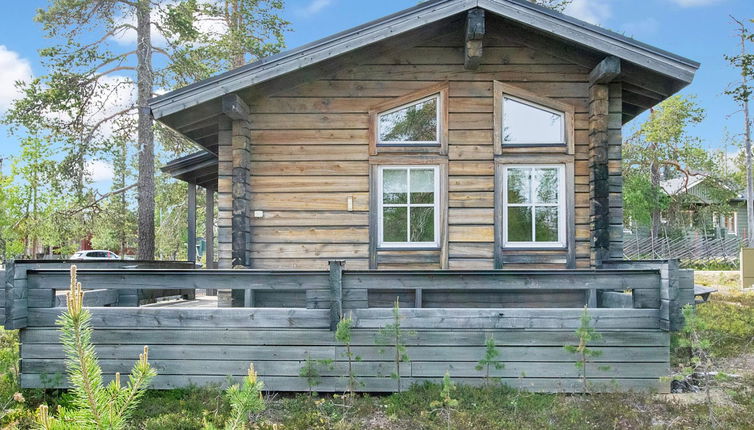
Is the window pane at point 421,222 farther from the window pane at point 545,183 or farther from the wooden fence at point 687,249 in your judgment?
the wooden fence at point 687,249

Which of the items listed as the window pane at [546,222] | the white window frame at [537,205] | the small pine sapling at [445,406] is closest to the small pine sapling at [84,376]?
the small pine sapling at [445,406]

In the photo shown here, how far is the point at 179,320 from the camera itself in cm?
Result: 492

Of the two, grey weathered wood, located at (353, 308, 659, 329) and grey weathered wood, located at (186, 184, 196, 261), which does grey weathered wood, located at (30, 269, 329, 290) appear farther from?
grey weathered wood, located at (186, 184, 196, 261)

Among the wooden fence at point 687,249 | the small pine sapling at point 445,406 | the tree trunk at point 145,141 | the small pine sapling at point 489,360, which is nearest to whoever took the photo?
the small pine sapling at point 445,406

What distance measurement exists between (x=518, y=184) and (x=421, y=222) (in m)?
1.39

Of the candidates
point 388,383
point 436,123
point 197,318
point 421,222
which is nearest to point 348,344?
point 388,383

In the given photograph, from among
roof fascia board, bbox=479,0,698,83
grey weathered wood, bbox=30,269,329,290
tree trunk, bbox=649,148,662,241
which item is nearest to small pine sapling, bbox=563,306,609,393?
grey weathered wood, bbox=30,269,329,290

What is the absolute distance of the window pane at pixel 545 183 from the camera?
21.9 ft

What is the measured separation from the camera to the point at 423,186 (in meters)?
6.70

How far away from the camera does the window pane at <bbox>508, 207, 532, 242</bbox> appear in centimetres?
665

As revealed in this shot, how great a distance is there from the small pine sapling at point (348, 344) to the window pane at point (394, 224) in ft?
6.63

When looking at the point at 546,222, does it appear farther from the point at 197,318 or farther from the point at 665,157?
the point at 665,157

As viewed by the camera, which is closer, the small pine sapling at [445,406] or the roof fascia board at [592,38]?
the small pine sapling at [445,406]

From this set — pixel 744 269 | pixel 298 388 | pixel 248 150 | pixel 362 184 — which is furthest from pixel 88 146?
pixel 744 269
